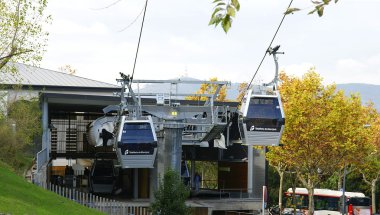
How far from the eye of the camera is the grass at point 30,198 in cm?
2217

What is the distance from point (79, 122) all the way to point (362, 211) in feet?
86.0

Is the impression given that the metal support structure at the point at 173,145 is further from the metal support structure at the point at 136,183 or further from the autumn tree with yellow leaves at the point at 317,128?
the autumn tree with yellow leaves at the point at 317,128

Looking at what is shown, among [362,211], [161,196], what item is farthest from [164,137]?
[362,211]

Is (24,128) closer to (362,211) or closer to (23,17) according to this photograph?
(23,17)

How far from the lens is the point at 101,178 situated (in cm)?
4875

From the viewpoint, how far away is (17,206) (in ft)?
68.5

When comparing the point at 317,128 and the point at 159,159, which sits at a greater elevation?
the point at 317,128

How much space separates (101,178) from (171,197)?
2134cm

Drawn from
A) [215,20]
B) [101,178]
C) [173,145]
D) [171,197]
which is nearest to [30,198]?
[171,197]

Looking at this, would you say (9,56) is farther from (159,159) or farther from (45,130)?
(45,130)

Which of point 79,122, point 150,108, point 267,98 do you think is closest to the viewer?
point 267,98

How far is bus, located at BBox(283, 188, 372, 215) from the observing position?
5803 cm

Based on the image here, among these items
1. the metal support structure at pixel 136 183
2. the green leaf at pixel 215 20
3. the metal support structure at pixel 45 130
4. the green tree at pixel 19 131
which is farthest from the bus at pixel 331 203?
the green leaf at pixel 215 20

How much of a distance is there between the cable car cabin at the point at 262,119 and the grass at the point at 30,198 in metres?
7.32
